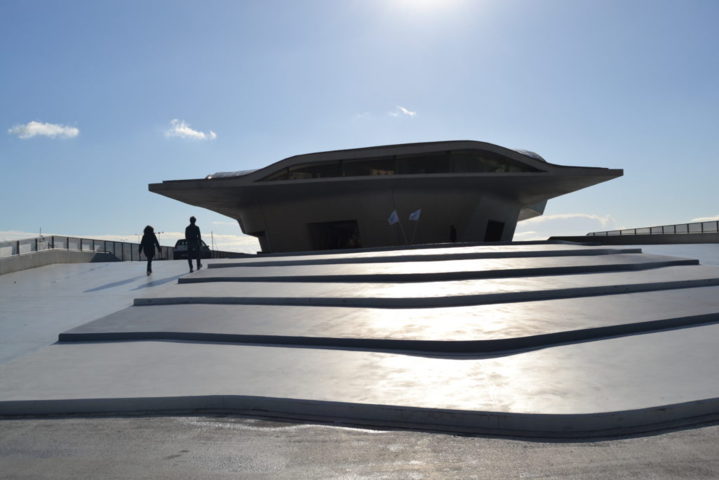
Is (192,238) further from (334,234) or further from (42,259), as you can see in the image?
(334,234)

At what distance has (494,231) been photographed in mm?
38188

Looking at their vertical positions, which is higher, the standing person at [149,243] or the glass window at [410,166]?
the glass window at [410,166]

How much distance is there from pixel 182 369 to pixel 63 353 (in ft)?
7.95

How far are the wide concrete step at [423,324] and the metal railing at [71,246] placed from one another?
12.3 m

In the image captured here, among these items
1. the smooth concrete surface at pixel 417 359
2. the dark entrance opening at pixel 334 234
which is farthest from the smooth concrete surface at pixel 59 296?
the dark entrance opening at pixel 334 234

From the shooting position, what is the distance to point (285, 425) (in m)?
5.12

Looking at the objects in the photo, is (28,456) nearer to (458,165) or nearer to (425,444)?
(425,444)

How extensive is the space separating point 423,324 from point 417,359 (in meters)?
1.46

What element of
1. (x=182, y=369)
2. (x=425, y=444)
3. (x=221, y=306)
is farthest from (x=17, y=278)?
(x=425, y=444)

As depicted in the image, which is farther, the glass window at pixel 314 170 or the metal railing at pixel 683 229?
the metal railing at pixel 683 229

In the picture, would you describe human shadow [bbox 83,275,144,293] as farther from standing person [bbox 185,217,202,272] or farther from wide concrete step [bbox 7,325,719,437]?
wide concrete step [bbox 7,325,719,437]

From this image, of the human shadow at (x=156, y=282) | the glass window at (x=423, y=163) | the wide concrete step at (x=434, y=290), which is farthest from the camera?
the glass window at (x=423, y=163)

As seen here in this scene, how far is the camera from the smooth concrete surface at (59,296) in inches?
372

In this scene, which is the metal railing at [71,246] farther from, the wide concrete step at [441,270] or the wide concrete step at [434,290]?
the wide concrete step at [434,290]
